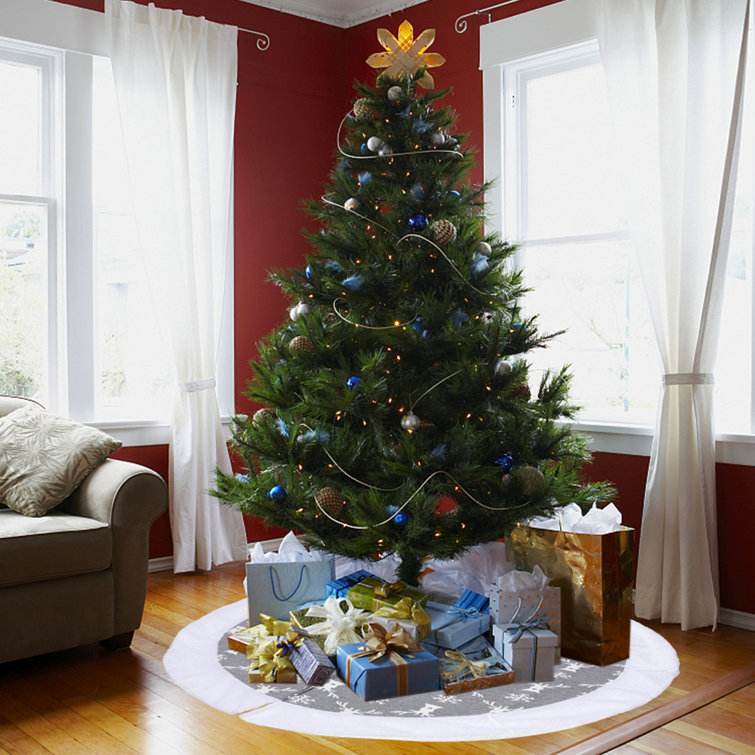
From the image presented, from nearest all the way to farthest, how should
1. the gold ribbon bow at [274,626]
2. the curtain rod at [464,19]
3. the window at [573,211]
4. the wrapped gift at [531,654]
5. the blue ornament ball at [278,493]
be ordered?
the wrapped gift at [531,654] → the gold ribbon bow at [274,626] → the blue ornament ball at [278,493] → the window at [573,211] → the curtain rod at [464,19]

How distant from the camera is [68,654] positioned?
2.96 metres

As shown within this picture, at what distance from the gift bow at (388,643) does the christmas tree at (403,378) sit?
0.85ft

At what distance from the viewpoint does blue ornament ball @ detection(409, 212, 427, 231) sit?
2.97 meters

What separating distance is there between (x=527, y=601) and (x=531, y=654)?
0.17 meters

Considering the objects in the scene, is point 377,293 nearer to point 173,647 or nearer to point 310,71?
point 173,647

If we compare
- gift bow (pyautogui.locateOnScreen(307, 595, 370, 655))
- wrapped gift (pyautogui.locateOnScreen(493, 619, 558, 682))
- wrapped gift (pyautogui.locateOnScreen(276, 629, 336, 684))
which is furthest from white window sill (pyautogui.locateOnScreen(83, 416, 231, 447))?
wrapped gift (pyautogui.locateOnScreen(493, 619, 558, 682))

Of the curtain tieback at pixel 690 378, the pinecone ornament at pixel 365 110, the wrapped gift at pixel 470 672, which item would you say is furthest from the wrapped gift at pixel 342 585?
the pinecone ornament at pixel 365 110

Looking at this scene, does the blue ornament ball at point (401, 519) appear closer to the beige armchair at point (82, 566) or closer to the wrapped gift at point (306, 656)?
the wrapped gift at point (306, 656)

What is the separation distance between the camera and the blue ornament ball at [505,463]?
9.46 ft

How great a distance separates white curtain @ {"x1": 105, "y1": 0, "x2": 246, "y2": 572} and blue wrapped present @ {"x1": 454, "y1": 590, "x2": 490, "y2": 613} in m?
1.43

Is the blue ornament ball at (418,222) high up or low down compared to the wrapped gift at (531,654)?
up

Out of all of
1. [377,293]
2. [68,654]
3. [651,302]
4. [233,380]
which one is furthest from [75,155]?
[651,302]

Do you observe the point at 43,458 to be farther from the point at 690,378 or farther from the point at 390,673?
the point at 690,378

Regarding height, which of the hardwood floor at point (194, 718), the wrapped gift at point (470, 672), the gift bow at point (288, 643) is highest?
the gift bow at point (288, 643)
